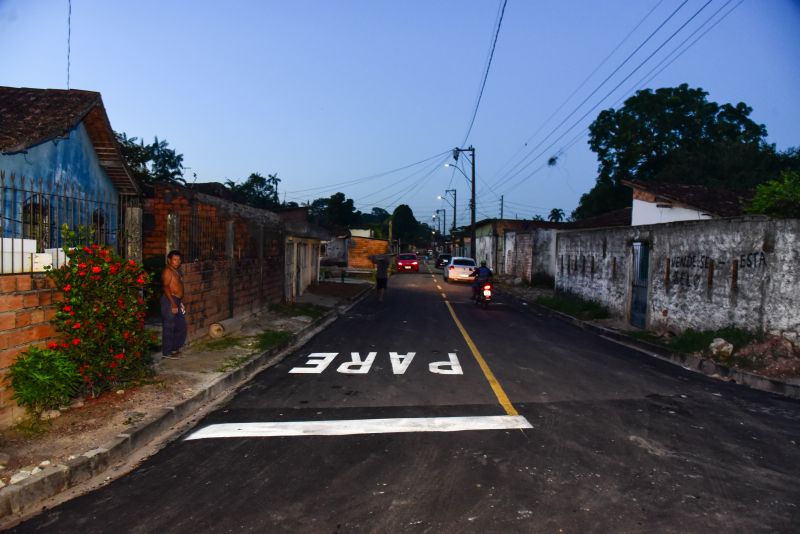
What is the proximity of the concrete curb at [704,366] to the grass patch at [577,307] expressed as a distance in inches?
70.0

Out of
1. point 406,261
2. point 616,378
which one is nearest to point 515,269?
point 406,261

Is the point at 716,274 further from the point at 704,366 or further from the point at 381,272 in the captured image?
the point at 381,272

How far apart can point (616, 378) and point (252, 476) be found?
19.5ft

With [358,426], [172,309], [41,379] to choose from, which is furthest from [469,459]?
[172,309]

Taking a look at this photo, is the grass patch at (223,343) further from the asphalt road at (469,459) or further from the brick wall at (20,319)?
the brick wall at (20,319)

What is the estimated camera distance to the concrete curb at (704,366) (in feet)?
26.5

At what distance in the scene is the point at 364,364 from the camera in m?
9.19

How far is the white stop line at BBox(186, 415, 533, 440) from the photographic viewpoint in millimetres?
5609

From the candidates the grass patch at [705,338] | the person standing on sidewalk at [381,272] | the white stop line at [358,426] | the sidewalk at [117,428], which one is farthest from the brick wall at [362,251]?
the white stop line at [358,426]

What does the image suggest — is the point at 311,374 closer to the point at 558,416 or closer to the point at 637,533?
the point at 558,416

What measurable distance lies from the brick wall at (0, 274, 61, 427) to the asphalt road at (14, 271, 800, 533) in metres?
1.65

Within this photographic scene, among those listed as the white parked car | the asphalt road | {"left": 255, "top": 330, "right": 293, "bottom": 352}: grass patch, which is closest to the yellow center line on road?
the asphalt road

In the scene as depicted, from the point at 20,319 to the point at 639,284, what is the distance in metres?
13.6

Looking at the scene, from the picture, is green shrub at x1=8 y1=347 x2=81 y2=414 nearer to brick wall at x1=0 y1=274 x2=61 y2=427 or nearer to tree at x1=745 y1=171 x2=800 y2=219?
brick wall at x1=0 y1=274 x2=61 y2=427
